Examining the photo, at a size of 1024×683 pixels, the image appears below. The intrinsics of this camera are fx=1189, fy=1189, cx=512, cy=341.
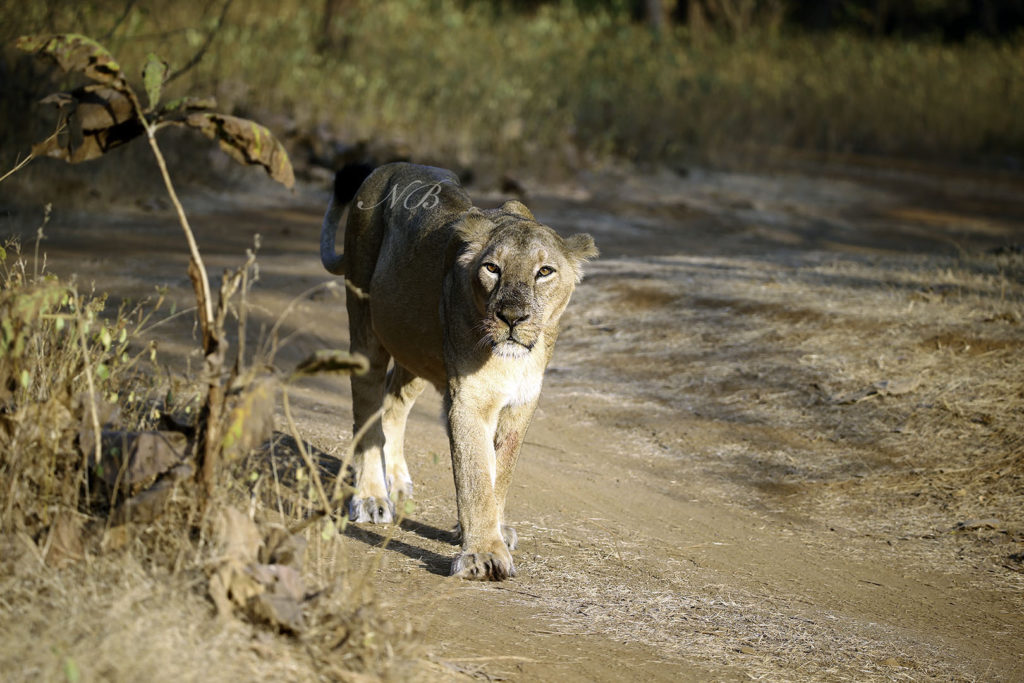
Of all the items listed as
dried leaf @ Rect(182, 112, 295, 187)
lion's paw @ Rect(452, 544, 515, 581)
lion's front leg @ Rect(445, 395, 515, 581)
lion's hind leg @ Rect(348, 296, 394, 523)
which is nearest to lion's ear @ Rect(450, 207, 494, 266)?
lion's front leg @ Rect(445, 395, 515, 581)

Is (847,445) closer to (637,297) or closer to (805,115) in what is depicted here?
(637,297)

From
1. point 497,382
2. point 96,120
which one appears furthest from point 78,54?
point 497,382

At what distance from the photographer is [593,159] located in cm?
1795

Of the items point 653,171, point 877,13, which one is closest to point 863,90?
point 653,171

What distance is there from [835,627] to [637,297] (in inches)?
210

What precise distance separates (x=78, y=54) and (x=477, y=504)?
219 cm

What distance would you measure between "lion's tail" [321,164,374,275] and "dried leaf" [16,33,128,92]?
238 centimetres

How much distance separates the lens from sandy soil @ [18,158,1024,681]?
434cm

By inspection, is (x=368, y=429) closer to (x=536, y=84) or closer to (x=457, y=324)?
(x=457, y=324)

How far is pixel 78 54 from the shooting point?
11.5 feet

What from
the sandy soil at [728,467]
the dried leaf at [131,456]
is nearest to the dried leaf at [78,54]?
the sandy soil at [728,467]

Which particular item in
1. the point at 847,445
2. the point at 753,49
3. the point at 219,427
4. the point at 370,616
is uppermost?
the point at 753,49

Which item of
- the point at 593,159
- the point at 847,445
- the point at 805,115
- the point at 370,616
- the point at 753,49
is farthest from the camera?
the point at 753,49

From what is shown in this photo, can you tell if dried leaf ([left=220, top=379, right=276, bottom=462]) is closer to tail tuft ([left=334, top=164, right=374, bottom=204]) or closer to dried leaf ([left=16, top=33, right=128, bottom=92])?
dried leaf ([left=16, top=33, right=128, bottom=92])
